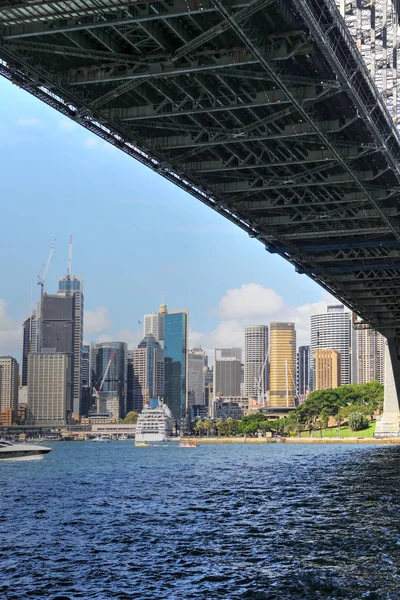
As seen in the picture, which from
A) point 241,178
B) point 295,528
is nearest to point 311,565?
point 295,528

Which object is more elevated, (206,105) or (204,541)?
(206,105)

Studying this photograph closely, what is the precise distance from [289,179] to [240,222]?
38.8ft

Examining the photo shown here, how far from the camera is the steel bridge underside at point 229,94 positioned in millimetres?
37094

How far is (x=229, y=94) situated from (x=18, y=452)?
78.5 metres

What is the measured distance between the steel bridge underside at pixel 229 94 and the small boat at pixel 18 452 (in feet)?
187

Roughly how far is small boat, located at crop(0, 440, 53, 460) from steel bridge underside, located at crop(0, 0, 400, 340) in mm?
57072

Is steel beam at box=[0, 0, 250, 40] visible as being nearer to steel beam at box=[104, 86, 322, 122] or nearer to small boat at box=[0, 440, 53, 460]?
steel beam at box=[104, 86, 322, 122]

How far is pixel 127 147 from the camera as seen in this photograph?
5212 cm

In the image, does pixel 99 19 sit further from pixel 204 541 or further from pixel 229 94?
pixel 204 541

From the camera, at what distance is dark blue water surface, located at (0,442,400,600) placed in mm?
27750

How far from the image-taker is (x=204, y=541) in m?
36.9

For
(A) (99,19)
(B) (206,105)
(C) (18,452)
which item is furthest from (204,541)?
(C) (18,452)

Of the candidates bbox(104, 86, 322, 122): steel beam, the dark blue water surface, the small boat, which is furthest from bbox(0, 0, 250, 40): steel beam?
the small boat

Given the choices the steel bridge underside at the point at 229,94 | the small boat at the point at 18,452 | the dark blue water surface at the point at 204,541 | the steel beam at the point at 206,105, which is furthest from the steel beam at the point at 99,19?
the small boat at the point at 18,452
